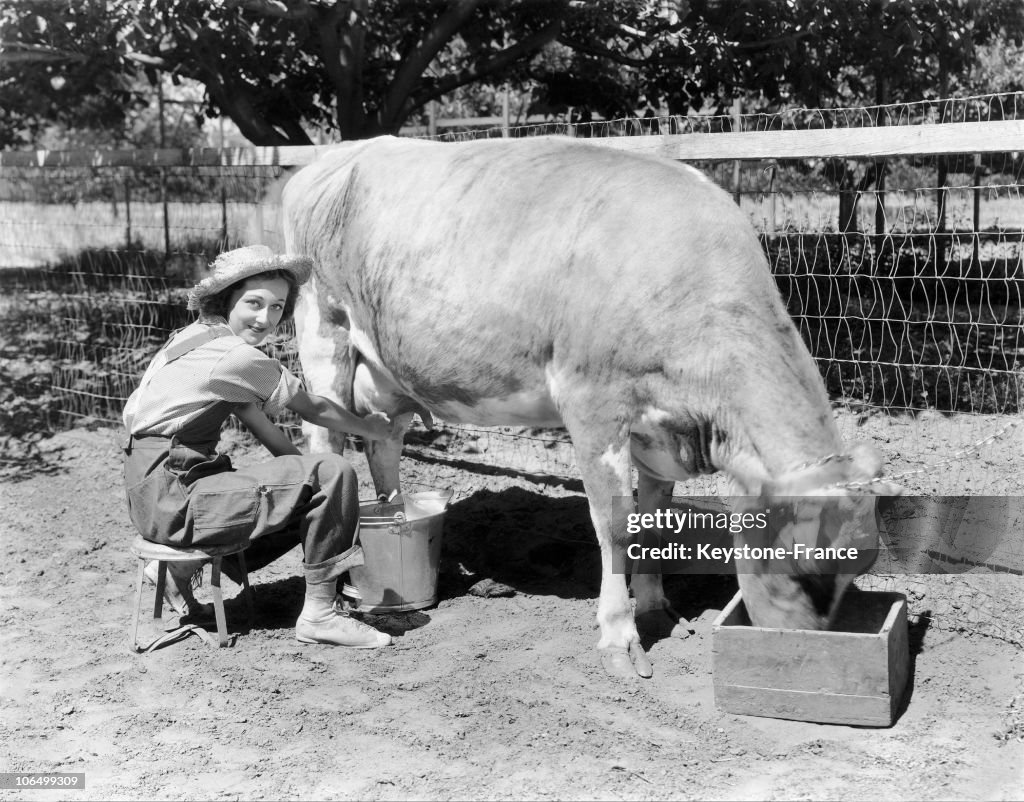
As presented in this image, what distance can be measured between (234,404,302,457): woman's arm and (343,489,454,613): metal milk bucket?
0.49m

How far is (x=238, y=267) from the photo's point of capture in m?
4.17

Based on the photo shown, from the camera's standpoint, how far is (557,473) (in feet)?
21.0

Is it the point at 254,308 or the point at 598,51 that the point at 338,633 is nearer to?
the point at 254,308

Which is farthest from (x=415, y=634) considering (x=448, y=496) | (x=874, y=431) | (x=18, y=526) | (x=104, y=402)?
(x=104, y=402)

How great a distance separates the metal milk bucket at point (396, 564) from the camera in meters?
4.71

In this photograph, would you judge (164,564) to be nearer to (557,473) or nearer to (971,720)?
(557,473)

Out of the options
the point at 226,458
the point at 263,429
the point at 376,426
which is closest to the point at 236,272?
the point at 263,429

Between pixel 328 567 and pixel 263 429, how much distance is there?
60 centimetres

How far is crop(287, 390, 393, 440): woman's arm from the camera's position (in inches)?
171

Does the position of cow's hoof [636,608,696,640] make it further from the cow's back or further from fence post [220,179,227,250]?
fence post [220,179,227,250]

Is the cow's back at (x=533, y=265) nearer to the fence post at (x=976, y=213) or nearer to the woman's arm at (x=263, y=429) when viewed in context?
the woman's arm at (x=263, y=429)

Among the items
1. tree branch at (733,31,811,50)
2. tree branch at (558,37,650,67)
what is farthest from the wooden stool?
tree branch at (558,37,650,67)

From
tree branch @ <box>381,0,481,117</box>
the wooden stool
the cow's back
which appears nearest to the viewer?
the cow's back

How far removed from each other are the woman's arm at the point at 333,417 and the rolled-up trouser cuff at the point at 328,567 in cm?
51
